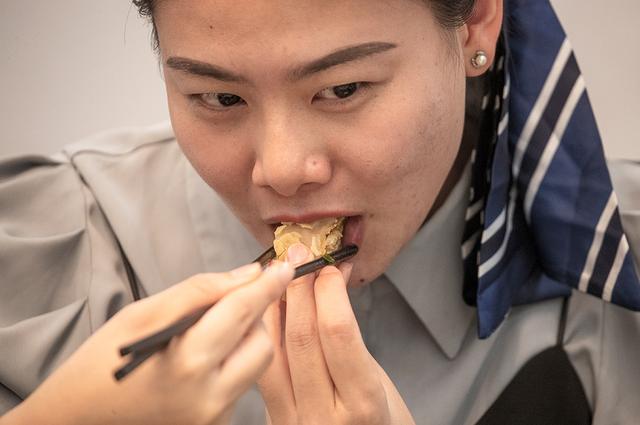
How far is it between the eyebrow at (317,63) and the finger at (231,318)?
9.6 inches

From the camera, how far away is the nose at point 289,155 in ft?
2.92

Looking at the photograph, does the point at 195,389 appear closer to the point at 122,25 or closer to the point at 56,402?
the point at 56,402

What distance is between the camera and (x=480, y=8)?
105cm

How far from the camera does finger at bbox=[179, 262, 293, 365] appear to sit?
677 millimetres

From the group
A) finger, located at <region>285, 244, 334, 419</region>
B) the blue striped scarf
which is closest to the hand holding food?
finger, located at <region>285, 244, 334, 419</region>

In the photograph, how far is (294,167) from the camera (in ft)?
2.91

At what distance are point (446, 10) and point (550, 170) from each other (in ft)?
1.07

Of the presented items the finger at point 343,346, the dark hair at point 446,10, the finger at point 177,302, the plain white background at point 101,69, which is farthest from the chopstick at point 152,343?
the plain white background at point 101,69

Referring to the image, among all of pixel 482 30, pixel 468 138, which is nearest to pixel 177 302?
pixel 482 30

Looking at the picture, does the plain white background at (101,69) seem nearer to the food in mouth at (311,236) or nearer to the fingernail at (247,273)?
the food in mouth at (311,236)

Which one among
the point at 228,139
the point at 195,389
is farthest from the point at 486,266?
the point at 195,389

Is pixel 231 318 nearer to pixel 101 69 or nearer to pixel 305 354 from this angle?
pixel 305 354

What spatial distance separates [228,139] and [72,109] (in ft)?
3.26

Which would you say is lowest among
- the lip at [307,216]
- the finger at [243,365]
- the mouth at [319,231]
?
the mouth at [319,231]
